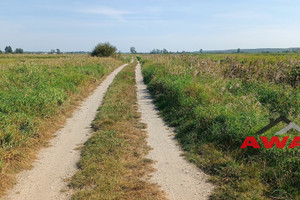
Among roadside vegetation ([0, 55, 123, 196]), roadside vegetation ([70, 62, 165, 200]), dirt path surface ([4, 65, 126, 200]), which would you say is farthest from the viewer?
roadside vegetation ([0, 55, 123, 196])

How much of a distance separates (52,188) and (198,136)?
380 cm

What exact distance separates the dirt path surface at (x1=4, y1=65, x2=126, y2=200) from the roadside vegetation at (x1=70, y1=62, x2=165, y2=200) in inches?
10.0

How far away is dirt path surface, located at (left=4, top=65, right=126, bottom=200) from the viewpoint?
4.16 m

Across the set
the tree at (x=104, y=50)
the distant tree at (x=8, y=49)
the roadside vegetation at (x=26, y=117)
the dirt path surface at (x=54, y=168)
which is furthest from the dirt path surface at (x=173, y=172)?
the distant tree at (x=8, y=49)

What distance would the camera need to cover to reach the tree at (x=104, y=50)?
162 feet

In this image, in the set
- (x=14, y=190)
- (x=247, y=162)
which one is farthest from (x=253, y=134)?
(x=14, y=190)

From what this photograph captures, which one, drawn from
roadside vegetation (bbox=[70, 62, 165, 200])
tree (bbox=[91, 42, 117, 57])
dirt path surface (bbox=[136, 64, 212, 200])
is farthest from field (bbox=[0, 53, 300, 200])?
tree (bbox=[91, 42, 117, 57])

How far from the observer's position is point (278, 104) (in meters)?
8.17

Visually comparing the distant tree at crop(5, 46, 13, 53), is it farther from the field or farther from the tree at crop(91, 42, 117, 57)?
the field

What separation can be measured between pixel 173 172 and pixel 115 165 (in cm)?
120

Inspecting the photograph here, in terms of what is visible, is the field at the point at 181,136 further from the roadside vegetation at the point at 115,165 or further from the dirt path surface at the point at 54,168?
the dirt path surface at the point at 54,168

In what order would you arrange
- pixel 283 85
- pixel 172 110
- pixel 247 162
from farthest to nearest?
pixel 283 85 < pixel 172 110 < pixel 247 162

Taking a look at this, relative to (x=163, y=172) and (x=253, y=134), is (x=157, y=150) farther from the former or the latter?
(x=253, y=134)

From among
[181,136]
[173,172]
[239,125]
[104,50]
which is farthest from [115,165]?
[104,50]
